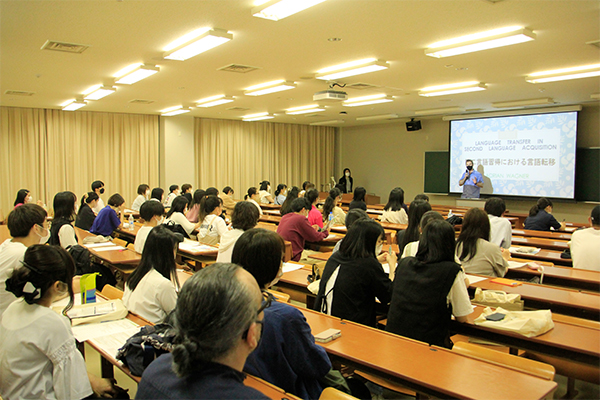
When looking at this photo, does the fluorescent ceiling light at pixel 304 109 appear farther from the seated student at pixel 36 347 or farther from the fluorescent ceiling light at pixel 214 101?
the seated student at pixel 36 347

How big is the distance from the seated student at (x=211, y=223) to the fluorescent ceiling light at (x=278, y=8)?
2534mm

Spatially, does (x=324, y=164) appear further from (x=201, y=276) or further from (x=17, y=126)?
(x=201, y=276)

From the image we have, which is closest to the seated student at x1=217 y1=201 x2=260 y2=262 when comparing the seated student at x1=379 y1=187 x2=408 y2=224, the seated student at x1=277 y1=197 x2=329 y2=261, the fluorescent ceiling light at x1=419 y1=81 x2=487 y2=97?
the seated student at x1=277 y1=197 x2=329 y2=261

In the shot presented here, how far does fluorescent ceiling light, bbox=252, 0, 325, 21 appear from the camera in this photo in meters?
3.56

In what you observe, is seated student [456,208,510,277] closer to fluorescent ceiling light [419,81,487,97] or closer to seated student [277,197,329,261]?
seated student [277,197,329,261]

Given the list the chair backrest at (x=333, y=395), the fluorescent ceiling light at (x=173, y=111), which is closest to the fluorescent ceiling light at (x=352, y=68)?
the chair backrest at (x=333, y=395)

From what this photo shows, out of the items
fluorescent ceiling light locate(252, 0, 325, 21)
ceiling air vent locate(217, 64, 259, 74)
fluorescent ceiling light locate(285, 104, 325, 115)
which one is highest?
fluorescent ceiling light locate(285, 104, 325, 115)

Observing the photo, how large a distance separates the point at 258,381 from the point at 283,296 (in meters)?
1.18

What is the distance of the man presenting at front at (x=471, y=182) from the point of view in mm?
11656

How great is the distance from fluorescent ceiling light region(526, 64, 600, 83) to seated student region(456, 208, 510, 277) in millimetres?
4234

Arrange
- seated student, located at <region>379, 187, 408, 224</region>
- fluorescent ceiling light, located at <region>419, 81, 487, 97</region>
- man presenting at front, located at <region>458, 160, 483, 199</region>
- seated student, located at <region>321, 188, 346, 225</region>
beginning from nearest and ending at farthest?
seated student, located at <region>321, 188, 346, 225</region> → seated student, located at <region>379, 187, 408, 224</region> → fluorescent ceiling light, located at <region>419, 81, 487, 97</region> → man presenting at front, located at <region>458, 160, 483, 199</region>

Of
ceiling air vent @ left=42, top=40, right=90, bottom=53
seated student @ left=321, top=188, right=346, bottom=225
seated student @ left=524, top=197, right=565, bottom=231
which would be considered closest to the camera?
ceiling air vent @ left=42, top=40, right=90, bottom=53

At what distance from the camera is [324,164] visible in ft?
52.5

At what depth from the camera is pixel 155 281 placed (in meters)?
2.60
